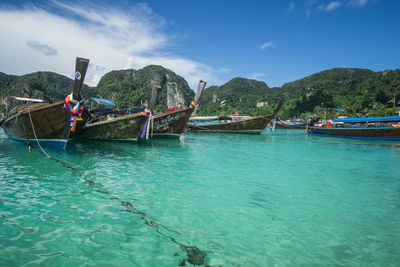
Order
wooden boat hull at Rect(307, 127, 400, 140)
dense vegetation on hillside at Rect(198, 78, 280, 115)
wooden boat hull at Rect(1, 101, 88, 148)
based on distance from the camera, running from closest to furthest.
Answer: wooden boat hull at Rect(1, 101, 88, 148), wooden boat hull at Rect(307, 127, 400, 140), dense vegetation on hillside at Rect(198, 78, 280, 115)

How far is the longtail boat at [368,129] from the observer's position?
22.2 meters

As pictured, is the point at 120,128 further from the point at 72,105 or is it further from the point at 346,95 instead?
the point at 346,95

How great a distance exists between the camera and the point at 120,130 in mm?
14250

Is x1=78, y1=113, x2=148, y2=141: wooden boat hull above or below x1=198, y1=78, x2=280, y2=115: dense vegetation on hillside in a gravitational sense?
below

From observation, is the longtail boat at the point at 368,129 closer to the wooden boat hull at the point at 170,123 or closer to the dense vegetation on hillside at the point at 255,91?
the wooden boat hull at the point at 170,123

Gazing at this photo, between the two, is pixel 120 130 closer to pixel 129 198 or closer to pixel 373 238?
pixel 129 198

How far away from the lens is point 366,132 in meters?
24.0

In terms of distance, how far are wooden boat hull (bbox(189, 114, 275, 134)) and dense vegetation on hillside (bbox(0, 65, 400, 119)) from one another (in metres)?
41.7

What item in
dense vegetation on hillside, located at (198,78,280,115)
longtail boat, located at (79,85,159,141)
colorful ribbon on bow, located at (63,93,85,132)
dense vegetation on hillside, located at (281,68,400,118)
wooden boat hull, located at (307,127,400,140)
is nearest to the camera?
colorful ribbon on bow, located at (63,93,85,132)

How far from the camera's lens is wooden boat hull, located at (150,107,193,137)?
A: 17.2 m

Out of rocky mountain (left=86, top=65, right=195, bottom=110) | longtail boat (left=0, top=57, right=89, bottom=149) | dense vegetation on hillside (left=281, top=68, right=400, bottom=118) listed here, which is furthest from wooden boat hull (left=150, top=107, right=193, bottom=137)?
rocky mountain (left=86, top=65, right=195, bottom=110)

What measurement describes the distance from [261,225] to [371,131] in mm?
26994

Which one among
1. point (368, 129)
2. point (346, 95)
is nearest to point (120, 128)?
point (368, 129)

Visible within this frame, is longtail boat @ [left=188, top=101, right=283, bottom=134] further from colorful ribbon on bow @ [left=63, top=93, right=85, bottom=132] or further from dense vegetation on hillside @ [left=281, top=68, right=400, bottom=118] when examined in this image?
dense vegetation on hillside @ [left=281, top=68, right=400, bottom=118]
